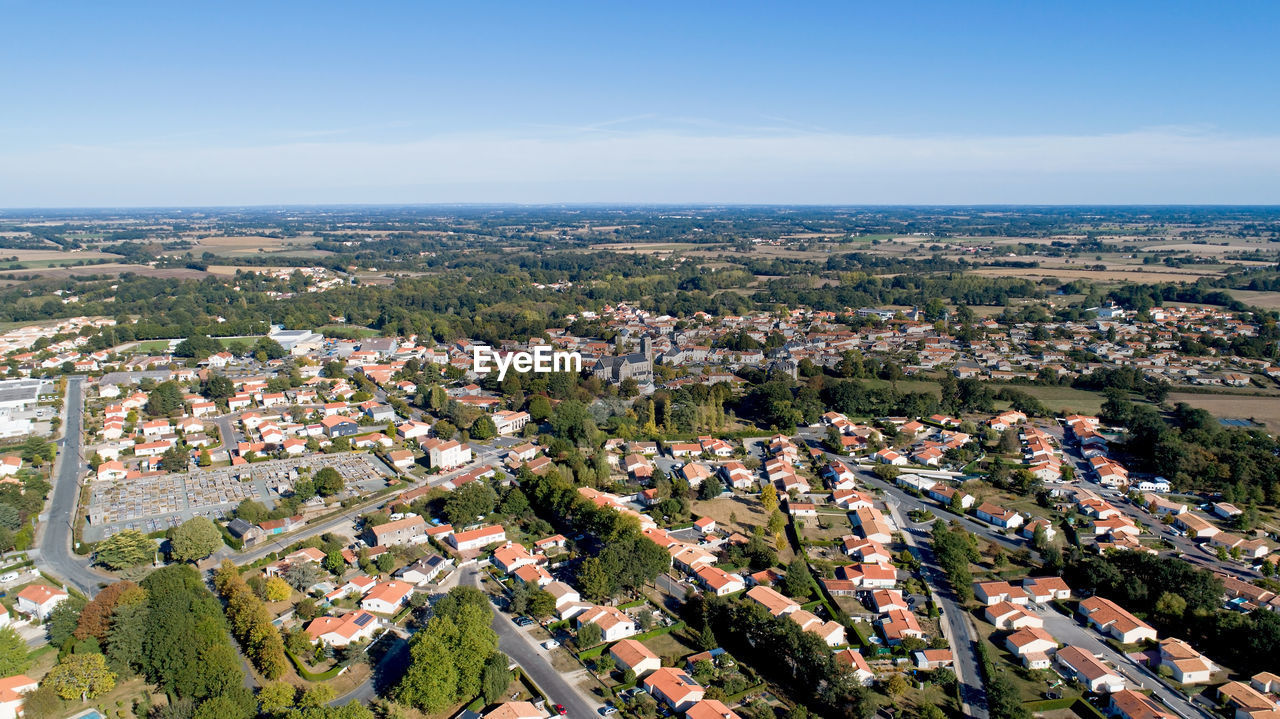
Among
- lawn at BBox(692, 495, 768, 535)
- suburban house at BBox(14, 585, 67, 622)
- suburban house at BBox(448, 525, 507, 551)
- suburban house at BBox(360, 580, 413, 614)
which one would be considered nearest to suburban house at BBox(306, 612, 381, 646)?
suburban house at BBox(360, 580, 413, 614)

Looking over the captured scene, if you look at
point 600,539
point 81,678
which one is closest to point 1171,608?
point 600,539

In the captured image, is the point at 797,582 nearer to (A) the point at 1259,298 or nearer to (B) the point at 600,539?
(B) the point at 600,539

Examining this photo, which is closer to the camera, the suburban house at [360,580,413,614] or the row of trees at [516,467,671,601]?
the suburban house at [360,580,413,614]

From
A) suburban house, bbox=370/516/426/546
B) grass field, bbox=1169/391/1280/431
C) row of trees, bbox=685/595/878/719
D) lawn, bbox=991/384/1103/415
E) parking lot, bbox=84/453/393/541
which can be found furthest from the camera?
lawn, bbox=991/384/1103/415

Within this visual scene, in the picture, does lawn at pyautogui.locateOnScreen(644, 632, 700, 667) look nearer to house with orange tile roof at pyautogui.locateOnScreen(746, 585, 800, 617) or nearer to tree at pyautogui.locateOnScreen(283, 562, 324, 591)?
house with orange tile roof at pyautogui.locateOnScreen(746, 585, 800, 617)

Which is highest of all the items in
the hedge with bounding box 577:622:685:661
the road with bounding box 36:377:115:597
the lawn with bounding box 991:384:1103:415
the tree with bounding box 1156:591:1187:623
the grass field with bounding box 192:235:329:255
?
the grass field with bounding box 192:235:329:255

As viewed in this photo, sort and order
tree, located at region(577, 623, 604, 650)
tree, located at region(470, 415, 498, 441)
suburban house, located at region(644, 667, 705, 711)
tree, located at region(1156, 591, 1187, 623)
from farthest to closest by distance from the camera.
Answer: tree, located at region(470, 415, 498, 441) → tree, located at region(1156, 591, 1187, 623) → tree, located at region(577, 623, 604, 650) → suburban house, located at region(644, 667, 705, 711)

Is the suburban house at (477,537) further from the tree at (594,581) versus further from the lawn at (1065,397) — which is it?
the lawn at (1065,397)
